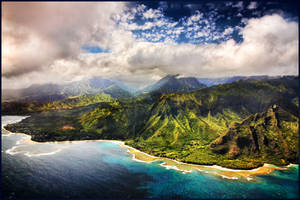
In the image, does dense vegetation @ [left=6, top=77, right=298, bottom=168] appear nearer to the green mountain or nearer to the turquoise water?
the green mountain

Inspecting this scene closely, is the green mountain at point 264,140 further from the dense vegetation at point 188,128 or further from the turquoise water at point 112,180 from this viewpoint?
the turquoise water at point 112,180

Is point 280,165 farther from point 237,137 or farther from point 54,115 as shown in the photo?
point 54,115

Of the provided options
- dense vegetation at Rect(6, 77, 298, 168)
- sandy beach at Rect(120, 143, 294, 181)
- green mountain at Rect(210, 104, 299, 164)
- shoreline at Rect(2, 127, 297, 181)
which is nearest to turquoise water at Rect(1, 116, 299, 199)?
shoreline at Rect(2, 127, 297, 181)

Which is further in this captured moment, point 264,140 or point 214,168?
point 264,140

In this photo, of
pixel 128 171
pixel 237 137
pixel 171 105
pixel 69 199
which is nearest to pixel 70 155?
pixel 128 171

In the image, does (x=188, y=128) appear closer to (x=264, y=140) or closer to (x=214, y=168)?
(x=264, y=140)

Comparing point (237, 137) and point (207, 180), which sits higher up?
point (237, 137)

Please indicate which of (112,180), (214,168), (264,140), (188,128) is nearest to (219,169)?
(214,168)
